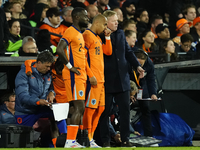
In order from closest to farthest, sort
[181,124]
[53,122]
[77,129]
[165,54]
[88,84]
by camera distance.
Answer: [77,129] < [88,84] < [53,122] < [181,124] < [165,54]

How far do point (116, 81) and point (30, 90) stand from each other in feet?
4.18

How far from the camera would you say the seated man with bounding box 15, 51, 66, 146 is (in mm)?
6059

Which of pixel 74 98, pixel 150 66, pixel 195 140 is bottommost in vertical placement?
pixel 195 140

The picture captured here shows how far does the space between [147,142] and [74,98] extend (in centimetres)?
186

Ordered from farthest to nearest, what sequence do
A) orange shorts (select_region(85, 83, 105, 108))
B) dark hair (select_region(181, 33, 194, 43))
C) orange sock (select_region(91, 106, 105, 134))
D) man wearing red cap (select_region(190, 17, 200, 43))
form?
man wearing red cap (select_region(190, 17, 200, 43)) < dark hair (select_region(181, 33, 194, 43)) < orange sock (select_region(91, 106, 105, 134)) < orange shorts (select_region(85, 83, 105, 108))

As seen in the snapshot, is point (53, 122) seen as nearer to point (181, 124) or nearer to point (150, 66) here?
point (150, 66)

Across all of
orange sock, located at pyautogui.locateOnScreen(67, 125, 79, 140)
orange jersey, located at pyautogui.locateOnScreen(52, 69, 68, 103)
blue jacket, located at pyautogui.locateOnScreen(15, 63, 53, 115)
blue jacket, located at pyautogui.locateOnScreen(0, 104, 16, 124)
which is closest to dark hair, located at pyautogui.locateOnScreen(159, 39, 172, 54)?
orange jersey, located at pyautogui.locateOnScreen(52, 69, 68, 103)

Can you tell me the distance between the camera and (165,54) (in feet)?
28.6

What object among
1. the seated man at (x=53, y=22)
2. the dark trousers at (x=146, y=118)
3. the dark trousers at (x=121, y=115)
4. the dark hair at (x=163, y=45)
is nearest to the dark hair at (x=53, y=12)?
the seated man at (x=53, y=22)

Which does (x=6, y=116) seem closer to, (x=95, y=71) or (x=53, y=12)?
(x=95, y=71)

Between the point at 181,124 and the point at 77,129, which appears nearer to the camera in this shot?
the point at 77,129

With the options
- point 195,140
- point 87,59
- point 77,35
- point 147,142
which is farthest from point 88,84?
point 195,140

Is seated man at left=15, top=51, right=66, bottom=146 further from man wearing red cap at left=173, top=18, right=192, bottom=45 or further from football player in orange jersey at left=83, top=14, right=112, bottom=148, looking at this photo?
man wearing red cap at left=173, top=18, right=192, bottom=45

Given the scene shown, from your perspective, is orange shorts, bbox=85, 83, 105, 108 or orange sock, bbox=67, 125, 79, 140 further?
orange shorts, bbox=85, 83, 105, 108
